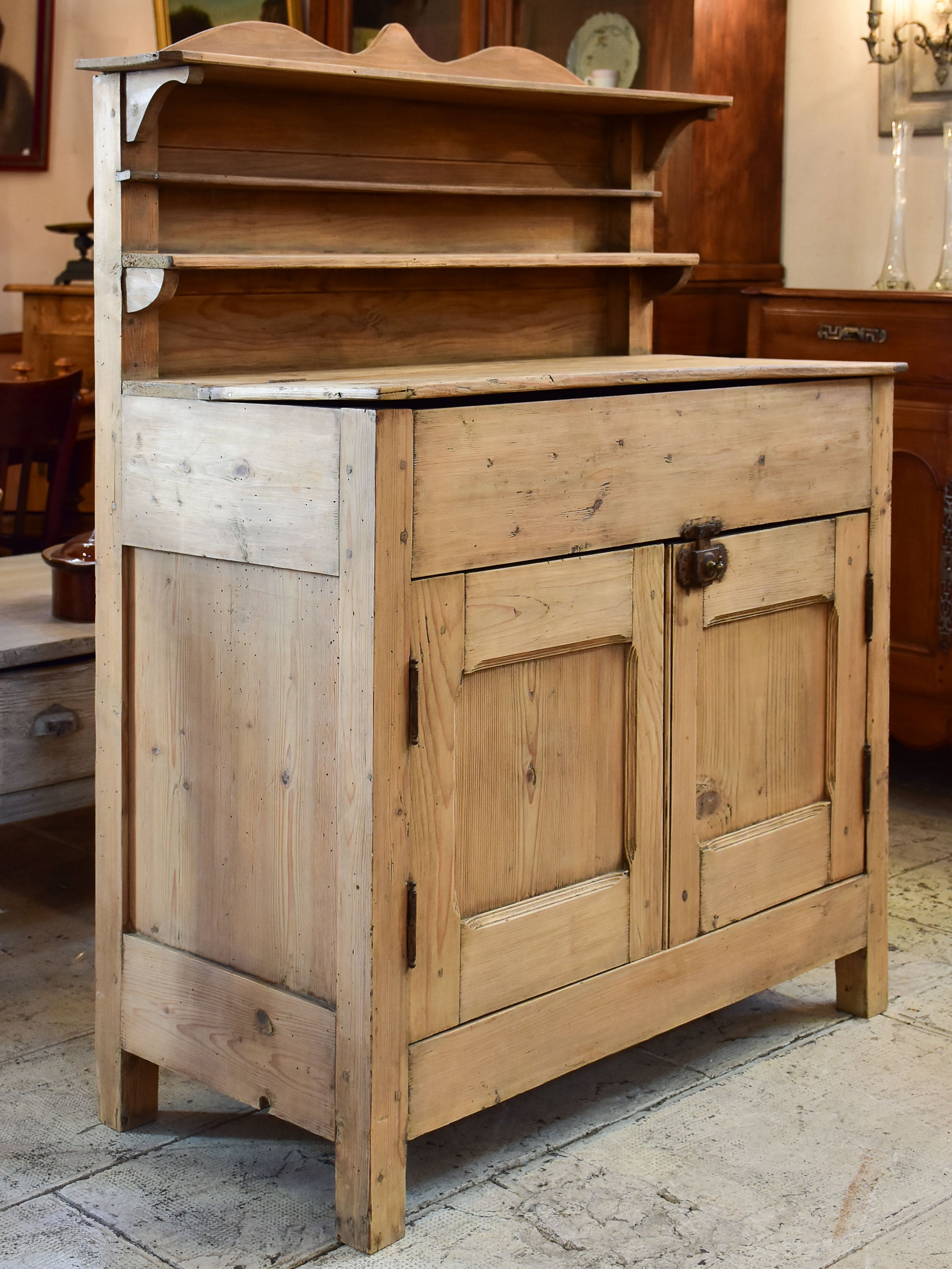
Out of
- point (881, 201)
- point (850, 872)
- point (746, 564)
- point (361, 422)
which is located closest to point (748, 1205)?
point (850, 872)

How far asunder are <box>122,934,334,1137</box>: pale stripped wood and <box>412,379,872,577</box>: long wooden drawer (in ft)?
1.84

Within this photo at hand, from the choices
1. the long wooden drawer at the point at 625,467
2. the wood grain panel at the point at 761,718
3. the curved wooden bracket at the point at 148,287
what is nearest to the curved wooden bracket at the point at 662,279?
the long wooden drawer at the point at 625,467

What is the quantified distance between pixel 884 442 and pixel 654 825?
746mm

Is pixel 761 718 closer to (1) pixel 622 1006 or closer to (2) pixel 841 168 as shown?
(1) pixel 622 1006

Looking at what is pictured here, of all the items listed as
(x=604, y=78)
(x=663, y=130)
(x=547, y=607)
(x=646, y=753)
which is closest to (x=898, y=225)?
(x=604, y=78)

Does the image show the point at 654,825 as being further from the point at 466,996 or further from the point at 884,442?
the point at 884,442

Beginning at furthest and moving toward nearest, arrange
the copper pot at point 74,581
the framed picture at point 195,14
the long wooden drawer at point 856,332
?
the framed picture at point 195,14 → the long wooden drawer at point 856,332 → the copper pot at point 74,581

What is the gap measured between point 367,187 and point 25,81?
12.6 feet

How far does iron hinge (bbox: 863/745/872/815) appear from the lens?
7.95ft

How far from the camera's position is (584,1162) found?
6.52 ft

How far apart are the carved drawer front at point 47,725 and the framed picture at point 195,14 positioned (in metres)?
3.25

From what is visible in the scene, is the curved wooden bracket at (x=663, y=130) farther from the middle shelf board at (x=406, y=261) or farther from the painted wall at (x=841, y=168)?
the painted wall at (x=841, y=168)

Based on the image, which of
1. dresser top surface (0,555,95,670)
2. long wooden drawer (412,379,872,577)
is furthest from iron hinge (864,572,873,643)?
dresser top surface (0,555,95,670)

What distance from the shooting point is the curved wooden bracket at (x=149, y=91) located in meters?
1.80
